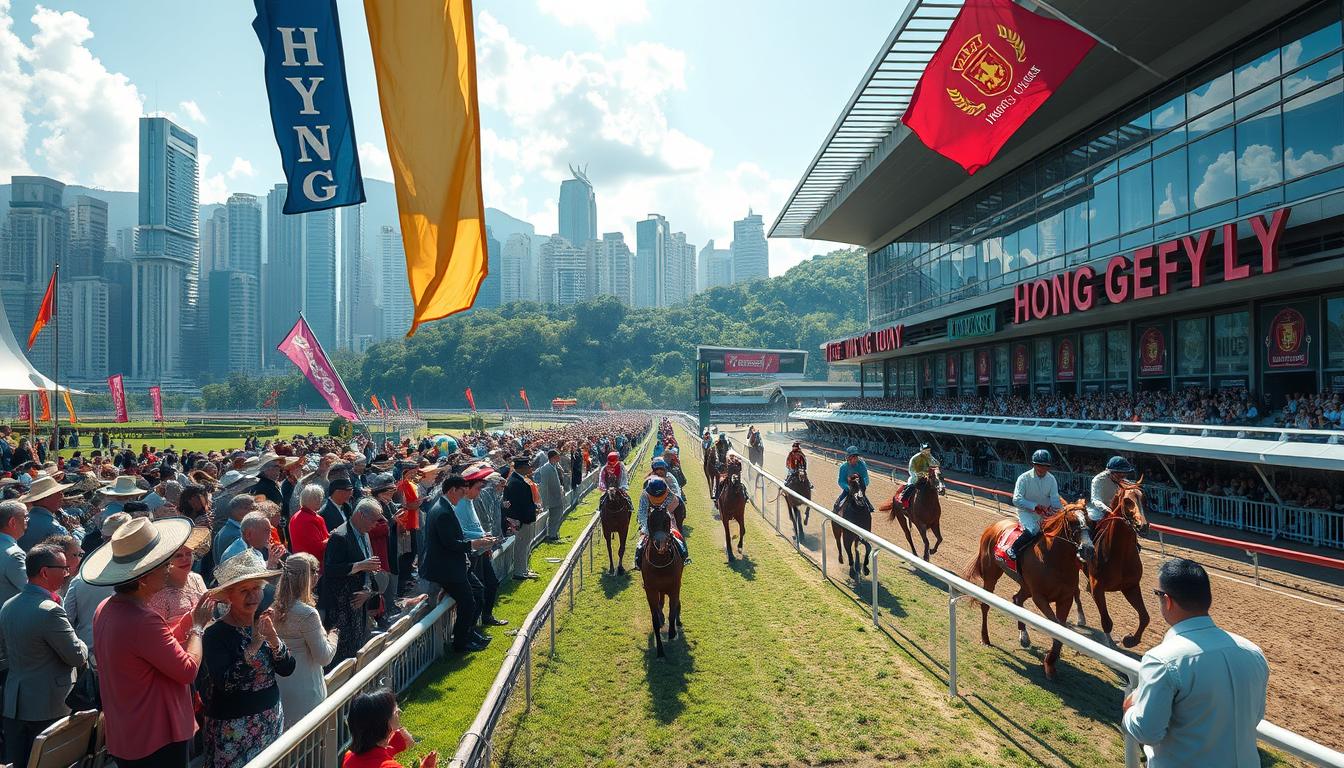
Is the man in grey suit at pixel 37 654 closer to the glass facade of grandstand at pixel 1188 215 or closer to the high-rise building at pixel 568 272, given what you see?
the glass facade of grandstand at pixel 1188 215

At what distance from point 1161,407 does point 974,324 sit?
828cm

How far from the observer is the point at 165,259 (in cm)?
12562

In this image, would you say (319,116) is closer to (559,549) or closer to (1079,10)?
(559,549)

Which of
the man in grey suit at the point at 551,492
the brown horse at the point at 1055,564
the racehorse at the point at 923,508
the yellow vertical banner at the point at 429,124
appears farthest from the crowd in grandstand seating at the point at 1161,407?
the yellow vertical banner at the point at 429,124

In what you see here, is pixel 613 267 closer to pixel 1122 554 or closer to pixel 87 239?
pixel 87 239

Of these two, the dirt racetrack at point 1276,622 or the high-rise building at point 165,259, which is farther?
the high-rise building at point 165,259

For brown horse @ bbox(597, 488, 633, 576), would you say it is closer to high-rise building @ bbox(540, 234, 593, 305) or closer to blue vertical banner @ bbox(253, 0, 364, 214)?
blue vertical banner @ bbox(253, 0, 364, 214)

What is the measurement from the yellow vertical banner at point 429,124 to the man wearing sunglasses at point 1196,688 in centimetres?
474

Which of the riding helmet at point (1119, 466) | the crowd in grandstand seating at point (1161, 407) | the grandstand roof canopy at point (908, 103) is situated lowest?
the riding helmet at point (1119, 466)

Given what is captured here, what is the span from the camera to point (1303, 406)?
46.6ft

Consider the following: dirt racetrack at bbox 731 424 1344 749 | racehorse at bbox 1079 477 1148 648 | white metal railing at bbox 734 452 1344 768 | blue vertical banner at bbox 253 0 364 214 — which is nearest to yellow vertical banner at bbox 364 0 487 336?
blue vertical banner at bbox 253 0 364 214

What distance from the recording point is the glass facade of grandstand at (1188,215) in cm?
1443

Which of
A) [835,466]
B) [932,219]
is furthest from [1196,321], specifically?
[932,219]

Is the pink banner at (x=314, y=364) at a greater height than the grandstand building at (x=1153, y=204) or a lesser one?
lesser
